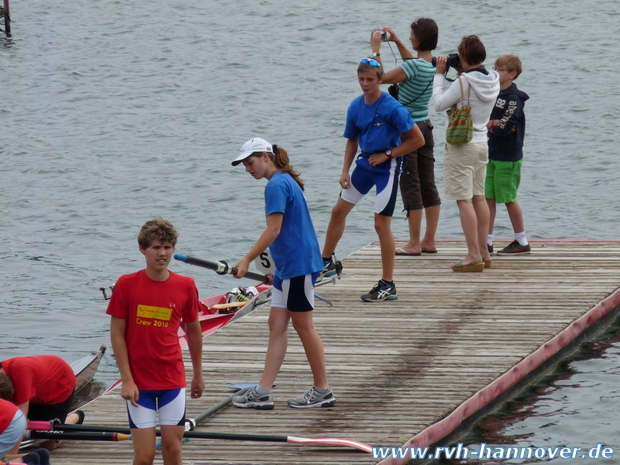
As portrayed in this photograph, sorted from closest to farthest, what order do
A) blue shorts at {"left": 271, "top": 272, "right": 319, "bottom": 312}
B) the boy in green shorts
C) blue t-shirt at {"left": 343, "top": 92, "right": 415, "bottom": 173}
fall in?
blue shorts at {"left": 271, "top": 272, "right": 319, "bottom": 312}
blue t-shirt at {"left": 343, "top": 92, "right": 415, "bottom": 173}
the boy in green shorts

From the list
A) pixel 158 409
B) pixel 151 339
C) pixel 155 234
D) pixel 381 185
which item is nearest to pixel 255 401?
pixel 158 409

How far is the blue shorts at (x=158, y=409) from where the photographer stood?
4934 mm

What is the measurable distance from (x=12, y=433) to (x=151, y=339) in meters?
1.10

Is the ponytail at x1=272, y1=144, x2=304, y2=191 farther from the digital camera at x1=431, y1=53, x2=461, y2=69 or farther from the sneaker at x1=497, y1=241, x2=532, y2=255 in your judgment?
the sneaker at x1=497, y1=241, x2=532, y2=255

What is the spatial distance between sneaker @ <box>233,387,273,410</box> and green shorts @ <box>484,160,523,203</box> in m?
4.22

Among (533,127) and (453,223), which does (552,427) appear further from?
(533,127)

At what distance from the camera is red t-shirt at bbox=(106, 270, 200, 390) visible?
4.89 meters

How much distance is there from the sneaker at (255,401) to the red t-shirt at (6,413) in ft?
4.94

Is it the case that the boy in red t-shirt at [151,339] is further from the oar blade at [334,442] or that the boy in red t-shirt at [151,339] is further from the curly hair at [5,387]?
the curly hair at [5,387]

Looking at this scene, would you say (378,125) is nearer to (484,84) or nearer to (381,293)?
(484,84)

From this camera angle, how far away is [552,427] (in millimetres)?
7191

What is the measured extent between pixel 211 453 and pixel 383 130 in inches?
127

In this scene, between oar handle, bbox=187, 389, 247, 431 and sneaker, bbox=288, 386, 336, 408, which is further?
sneaker, bbox=288, 386, 336, 408

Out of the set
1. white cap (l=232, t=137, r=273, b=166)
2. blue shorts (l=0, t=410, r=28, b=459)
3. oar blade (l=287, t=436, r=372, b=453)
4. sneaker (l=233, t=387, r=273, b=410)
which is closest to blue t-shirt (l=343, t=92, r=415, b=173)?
white cap (l=232, t=137, r=273, b=166)
